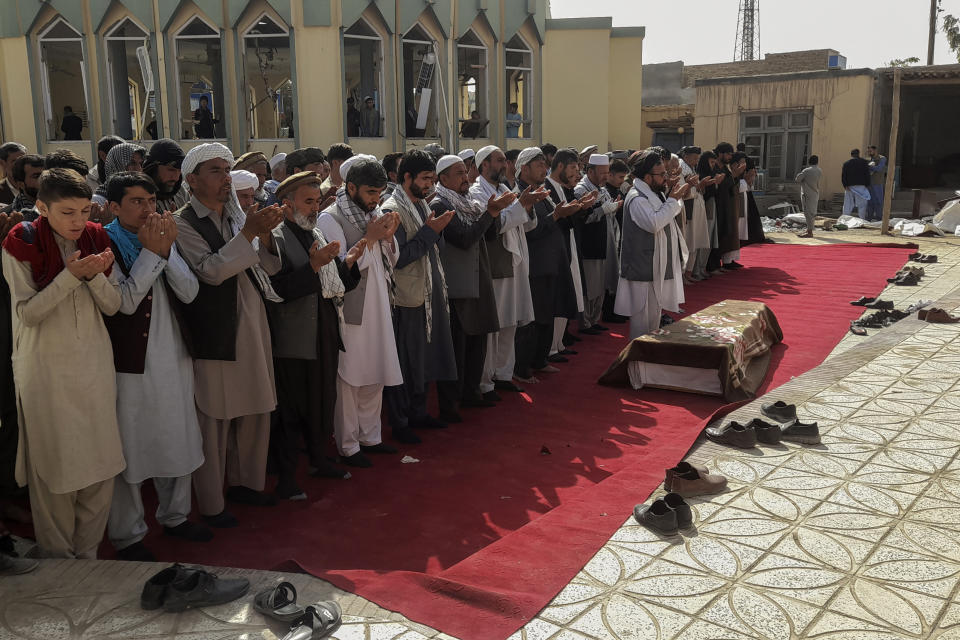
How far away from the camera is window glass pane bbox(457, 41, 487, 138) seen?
13477 millimetres

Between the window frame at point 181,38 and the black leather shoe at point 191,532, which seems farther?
the window frame at point 181,38

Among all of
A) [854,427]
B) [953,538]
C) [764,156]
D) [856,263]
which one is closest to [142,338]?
[953,538]

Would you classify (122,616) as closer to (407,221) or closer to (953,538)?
(407,221)

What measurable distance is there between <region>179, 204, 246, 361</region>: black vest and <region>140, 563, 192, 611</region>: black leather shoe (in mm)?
958

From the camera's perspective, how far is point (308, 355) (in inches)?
153

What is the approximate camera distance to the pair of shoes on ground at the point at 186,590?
267cm

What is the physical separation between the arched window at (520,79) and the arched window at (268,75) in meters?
3.71

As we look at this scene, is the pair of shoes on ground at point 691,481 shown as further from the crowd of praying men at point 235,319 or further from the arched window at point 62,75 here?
the arched window at point 62,75

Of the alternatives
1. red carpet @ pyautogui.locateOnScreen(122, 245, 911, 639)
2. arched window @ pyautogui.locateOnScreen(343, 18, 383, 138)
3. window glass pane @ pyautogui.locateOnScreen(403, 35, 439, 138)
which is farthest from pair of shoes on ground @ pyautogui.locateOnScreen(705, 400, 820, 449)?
window glass pane @ pyautogui.locateOnScreen(403, 35, 439, 138)

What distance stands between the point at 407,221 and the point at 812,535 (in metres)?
2.63

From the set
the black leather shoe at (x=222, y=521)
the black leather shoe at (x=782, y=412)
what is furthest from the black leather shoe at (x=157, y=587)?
the black leather shoe at (x=782, y=412)

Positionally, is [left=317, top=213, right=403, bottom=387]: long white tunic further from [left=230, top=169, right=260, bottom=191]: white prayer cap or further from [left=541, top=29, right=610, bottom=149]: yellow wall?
[left=541, top=29, right=610, bottom=149]: yellow wall

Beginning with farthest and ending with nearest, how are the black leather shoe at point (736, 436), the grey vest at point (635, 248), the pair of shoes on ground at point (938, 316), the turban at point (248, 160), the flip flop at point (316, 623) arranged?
1. the pair of shoes on ground at point (938, 316)
2. the grey vest at point (635, 248)
3. the turban at point (248, 160)
4. the black leather shoe at point (736, 436)
5. the flip flop at point (316, 623)

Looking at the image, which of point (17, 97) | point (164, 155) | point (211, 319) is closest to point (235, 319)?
point (211, 319)
